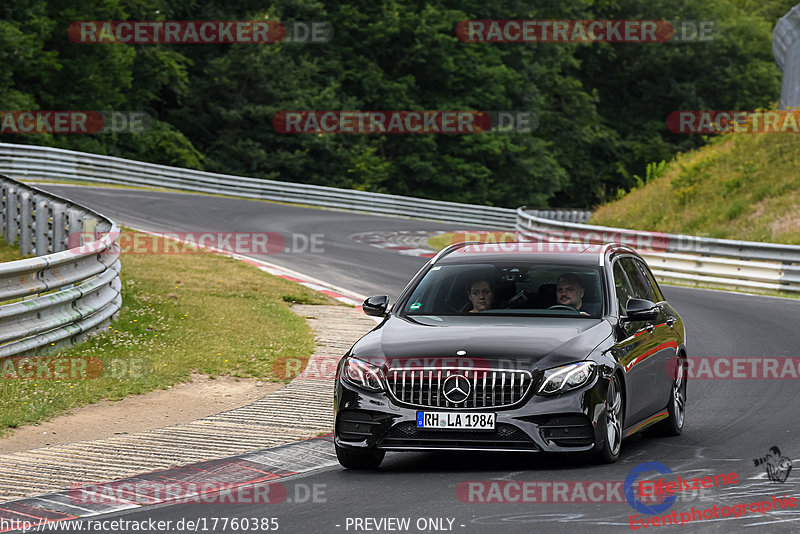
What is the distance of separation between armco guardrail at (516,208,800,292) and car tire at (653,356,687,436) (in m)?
14.1

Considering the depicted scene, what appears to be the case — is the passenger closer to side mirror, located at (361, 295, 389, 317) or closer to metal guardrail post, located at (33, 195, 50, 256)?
side mirror, located at (361, 295, 389, 317)

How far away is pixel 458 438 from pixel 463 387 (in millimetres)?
328

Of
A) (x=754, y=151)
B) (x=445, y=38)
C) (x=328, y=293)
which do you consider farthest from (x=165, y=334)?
(x=445, y=38)

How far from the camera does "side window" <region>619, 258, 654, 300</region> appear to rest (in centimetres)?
992

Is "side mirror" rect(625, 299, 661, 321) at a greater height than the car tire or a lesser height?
greater

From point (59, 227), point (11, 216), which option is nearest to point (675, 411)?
point (59, 227)

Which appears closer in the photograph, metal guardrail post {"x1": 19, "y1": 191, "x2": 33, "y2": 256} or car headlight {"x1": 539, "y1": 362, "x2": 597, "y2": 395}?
car headlight {"x1": 539, "y1": 362, "x2": 597, "y2": 395}

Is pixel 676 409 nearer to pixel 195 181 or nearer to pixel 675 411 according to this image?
pixel 675 411

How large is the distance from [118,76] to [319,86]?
440 inches

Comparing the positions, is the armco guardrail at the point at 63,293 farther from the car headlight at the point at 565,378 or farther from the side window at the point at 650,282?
the side window at the point at 650,282

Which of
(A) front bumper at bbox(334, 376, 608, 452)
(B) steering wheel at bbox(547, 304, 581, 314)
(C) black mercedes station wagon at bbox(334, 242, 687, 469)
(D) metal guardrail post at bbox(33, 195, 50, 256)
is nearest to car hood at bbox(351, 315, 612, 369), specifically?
(C) black mercedes station wagon at bbox(334, 242, 687, 469)

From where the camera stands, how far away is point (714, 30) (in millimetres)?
74625

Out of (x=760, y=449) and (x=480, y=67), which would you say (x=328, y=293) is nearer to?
(x=760, y=449)

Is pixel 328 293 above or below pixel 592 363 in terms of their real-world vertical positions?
below
